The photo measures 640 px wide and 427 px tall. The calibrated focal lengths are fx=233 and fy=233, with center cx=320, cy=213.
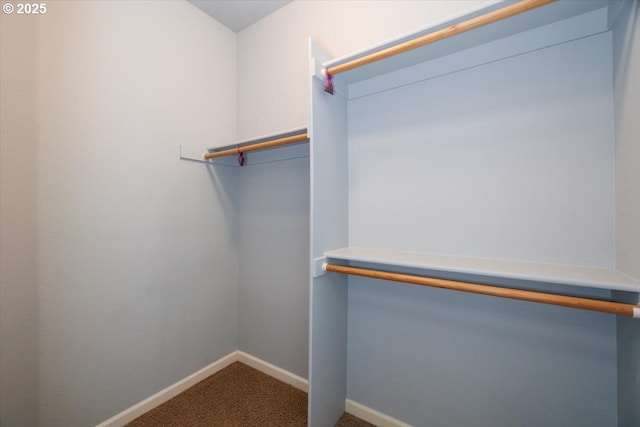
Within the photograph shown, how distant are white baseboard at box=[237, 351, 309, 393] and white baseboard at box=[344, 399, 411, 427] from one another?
35cm

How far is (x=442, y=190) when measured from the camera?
3.97 feet

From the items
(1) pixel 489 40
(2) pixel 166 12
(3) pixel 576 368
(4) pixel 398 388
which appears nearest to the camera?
(3) pixel 576 368

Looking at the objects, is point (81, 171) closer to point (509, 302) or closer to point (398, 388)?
point (398, 388)

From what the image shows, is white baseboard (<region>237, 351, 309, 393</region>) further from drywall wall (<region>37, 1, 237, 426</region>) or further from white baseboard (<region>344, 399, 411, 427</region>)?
white baseboard (<region>344, 399, 411, 427</region>)

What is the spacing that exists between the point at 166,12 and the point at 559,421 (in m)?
3.10

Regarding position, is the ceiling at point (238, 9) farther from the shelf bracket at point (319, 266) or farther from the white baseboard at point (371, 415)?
the white baseboard at point (371, 415)

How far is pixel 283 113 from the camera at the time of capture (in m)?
1.77

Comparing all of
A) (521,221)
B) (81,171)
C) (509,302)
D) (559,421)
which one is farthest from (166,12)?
(559,421)

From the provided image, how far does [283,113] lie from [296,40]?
51cm

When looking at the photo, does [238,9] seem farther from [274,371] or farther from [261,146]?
[274,371]

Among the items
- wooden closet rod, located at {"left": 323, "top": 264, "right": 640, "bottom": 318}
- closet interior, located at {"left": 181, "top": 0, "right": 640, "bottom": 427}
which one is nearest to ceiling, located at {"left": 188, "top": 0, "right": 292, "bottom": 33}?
closet interior, located at {"left": 181, "top": 0, "right": 640, "bottom": 427}

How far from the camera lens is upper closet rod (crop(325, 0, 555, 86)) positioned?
778 millimetres

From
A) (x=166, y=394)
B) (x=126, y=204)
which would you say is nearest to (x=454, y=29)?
(x=126, y=204)

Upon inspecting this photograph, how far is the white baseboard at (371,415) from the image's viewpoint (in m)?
1.34
